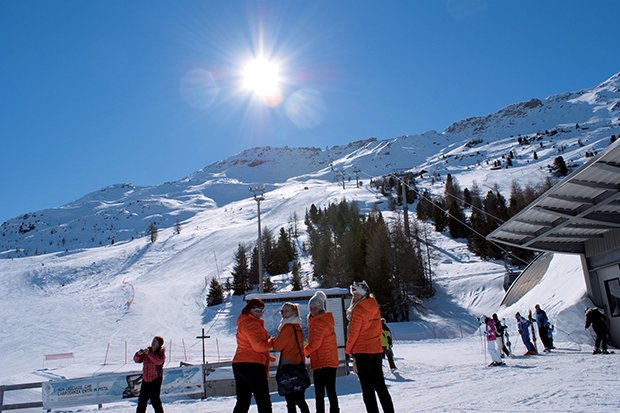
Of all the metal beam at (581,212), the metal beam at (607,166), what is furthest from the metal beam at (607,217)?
the metal beam at (607,166)

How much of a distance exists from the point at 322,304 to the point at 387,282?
35116 millimetres

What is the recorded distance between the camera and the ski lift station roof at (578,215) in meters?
10.8

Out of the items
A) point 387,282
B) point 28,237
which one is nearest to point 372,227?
point 387,282

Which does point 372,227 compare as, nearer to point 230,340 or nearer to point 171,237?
point 230,340

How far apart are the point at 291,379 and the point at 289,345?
0.37m

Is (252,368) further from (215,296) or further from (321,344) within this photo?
(215,296)

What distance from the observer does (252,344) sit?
5.35 m

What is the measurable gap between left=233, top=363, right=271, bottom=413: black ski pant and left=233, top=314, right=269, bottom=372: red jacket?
A: 2.5 inches

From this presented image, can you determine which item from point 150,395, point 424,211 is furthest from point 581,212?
point 424,211

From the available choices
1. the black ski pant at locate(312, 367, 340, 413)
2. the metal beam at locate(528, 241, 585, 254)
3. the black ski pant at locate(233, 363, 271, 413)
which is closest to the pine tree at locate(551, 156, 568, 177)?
the metal beam at locate(528, 241, 585, 254)

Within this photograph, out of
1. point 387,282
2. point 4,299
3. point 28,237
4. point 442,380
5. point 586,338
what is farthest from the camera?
point 28,237

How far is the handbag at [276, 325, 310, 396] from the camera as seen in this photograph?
213 inches

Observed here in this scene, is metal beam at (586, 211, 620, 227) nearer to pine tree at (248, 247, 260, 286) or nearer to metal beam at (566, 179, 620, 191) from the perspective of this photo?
metal beam at (566, 179, 620, 191)

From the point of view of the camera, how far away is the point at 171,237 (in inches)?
3410
